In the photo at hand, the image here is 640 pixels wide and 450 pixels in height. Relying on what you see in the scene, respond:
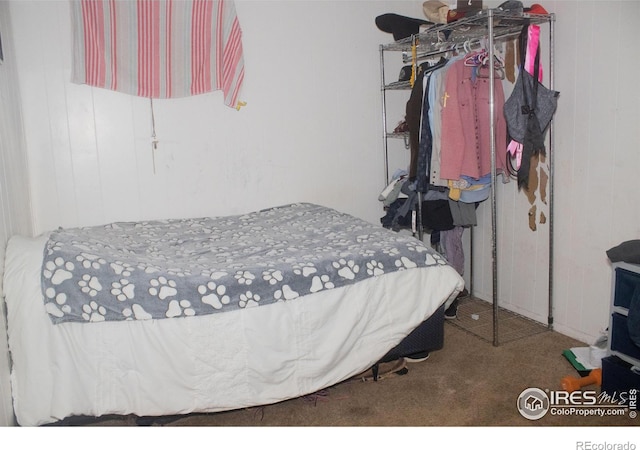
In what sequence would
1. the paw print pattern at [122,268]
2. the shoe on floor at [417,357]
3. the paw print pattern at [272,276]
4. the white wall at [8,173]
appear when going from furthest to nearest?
the shoe on floor at [417,357] < the paw print pattern at [272,276] < the paw print pattern at [122,268] < the white wall at [8,173]

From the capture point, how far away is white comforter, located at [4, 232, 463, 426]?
1.72 meters

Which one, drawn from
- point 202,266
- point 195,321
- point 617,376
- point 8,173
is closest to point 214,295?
point 195,321

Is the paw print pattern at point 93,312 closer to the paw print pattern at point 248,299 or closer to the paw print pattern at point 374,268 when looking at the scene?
the paw print pattern at point 248,299

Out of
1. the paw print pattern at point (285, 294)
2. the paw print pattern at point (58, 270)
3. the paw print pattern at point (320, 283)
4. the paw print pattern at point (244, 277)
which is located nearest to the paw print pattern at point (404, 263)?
the paw print pattern at point (320, 283)

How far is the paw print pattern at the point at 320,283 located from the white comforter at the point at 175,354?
0.08ft

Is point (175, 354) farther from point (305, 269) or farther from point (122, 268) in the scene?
point (305, 269)

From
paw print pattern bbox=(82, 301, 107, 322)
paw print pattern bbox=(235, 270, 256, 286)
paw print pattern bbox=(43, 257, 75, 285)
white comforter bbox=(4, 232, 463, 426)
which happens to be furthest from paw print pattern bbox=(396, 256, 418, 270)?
paw print pattern bbox=(43, 257, 75, 285)

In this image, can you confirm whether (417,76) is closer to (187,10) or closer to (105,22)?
(187,10)

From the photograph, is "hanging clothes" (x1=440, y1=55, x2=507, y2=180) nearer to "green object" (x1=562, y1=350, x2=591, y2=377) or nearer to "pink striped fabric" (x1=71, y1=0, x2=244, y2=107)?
"green object" (x1=562, y1=350, x2=591, y2=377)

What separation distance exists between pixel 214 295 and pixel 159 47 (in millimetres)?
1772

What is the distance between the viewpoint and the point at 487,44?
2.82 meters

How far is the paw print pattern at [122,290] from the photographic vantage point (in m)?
1.76
